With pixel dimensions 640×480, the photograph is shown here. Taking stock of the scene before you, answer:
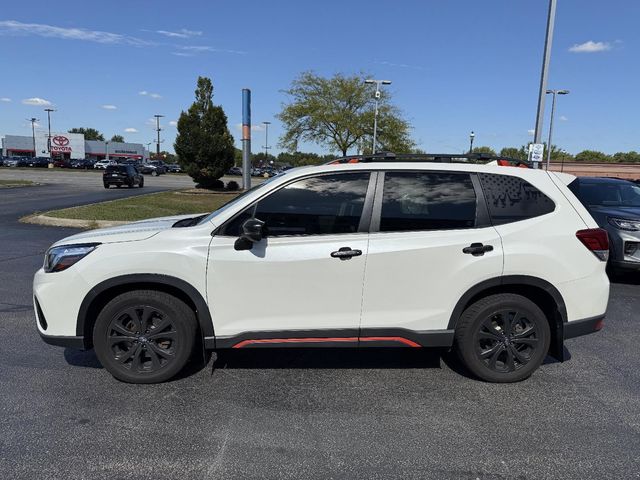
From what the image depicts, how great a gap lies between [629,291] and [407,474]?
19.7 ft

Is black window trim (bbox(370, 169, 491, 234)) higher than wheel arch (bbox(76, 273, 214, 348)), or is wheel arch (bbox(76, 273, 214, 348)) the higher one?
black window trim (bbox(370, 169, 491, 234))

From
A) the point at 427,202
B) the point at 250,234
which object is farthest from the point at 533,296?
the point at 250,234

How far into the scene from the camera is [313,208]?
145 inches

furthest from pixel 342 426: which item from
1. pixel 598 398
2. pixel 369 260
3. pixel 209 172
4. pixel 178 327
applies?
pixel 209 172

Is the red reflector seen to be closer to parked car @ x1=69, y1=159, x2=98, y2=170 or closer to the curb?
the curb

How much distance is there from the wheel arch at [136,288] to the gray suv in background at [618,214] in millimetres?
5183

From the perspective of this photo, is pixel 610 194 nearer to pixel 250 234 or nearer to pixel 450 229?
pixel 450 229

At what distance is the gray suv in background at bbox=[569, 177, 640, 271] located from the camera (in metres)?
6.89

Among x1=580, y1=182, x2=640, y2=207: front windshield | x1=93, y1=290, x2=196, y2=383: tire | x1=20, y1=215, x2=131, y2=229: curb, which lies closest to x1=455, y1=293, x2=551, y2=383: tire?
x1=93, y1=290, x2=196, y2=383: tire

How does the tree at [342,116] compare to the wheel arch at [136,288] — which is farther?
the tree at [342,116]

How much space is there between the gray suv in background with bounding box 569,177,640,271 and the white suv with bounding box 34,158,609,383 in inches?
122

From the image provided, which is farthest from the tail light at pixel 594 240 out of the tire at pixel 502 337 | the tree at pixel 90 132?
the tree at pixel 90 132

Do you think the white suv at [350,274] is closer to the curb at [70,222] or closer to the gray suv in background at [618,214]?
the gray suv in background at [618,214]

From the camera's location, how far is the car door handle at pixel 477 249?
363 centimetres
